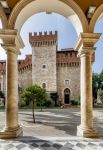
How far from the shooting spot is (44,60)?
4953 cm

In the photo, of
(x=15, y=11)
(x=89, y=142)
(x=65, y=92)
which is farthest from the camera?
(x=65, y=92)

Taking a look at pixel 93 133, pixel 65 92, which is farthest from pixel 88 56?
pixel 65 92

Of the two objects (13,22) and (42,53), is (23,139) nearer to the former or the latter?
(13,22)

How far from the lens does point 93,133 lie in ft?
21.2

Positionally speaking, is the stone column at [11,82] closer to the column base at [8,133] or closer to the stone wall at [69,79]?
the column base at [8,133]

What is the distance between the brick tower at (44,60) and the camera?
162 feet

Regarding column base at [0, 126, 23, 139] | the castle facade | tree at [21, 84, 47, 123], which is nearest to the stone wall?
the castle facade

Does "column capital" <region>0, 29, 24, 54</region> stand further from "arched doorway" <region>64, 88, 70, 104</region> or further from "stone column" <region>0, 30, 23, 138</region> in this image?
"arched doorway" <region>64, 88, 70, 104</region>

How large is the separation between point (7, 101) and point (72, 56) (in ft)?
147

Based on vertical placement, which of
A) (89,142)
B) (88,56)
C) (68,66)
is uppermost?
(68,66)

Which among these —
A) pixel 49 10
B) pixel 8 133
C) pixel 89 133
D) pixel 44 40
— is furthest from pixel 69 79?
pixel 8 133

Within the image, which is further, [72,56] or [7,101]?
[72,56]

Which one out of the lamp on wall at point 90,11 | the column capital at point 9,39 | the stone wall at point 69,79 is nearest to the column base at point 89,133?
the column capital at point 9,39

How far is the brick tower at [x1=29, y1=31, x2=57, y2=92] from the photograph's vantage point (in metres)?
49.2
